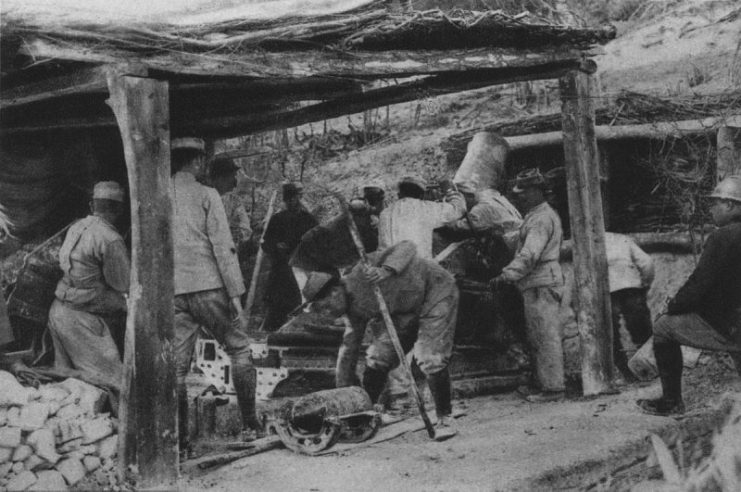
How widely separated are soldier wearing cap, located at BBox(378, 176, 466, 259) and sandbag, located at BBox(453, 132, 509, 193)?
7.58 feet

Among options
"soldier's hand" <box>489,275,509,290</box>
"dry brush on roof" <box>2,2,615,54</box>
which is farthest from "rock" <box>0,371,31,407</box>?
"soldier's hand" <box>489,275,509,290</box>

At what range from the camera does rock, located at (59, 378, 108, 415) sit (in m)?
5.98

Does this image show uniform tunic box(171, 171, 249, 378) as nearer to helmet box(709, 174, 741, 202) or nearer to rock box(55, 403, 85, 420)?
rock box(55, 403, 85, 420)

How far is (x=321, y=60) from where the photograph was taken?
248 inches

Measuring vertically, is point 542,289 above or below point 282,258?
below

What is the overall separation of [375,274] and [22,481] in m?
2.98

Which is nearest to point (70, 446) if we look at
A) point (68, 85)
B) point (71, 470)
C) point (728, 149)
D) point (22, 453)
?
point (71, 470)

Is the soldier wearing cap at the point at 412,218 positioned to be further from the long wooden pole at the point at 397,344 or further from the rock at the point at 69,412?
the rock at the point at 69,412

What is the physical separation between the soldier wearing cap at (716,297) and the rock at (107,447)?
430 cm

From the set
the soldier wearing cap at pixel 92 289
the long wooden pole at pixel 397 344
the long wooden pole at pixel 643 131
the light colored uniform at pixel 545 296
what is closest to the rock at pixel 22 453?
the soldier wearing cap at pixel 92 289

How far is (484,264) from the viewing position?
30.4ft

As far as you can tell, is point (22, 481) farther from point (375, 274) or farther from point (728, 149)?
point (728, 149)

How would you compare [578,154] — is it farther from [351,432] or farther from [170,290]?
[170,290]

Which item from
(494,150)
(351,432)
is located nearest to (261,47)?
(351,432)
